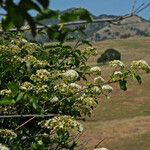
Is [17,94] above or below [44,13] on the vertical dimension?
below

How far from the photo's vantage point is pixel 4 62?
866cm

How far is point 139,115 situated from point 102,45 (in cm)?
11341

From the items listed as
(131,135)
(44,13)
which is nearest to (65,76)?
(44,13)

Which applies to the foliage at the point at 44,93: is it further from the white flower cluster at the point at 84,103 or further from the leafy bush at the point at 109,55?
the leafy bush at the point at 109,55

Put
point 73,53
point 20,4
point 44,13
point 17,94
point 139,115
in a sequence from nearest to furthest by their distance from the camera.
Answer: point 20,4, point 44,13, point 17,94, point 73,53, point 139,115

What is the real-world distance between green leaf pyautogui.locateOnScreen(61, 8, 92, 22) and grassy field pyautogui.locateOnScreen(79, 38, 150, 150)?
28.1 meters

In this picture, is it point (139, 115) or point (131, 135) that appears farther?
point (139, 115)

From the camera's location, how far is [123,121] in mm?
55000

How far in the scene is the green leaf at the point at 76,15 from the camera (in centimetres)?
236

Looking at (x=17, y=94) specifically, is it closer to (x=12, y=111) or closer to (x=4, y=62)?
(x=12, y=111)

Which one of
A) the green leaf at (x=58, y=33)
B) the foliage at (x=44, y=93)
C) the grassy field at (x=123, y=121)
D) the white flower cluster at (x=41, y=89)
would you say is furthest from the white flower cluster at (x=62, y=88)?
the grassy field at (x=123, y=121)

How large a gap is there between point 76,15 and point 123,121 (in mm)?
53089

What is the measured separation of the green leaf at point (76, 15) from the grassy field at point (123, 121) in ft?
92.2

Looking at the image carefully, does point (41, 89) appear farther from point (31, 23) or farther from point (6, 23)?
point (31, 23)
